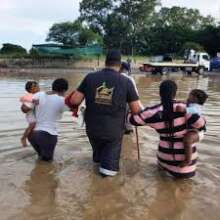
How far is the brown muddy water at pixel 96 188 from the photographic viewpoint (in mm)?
6113

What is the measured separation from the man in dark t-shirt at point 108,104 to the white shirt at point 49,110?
24.4 inches

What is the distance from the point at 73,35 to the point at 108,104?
196 ft

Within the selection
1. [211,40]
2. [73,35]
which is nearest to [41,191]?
[73,35]

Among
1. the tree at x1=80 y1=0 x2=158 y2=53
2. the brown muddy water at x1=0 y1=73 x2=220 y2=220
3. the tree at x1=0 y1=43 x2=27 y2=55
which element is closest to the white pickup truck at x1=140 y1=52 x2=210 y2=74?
the tree at x1=0 y1=43 x2=27 y2=55

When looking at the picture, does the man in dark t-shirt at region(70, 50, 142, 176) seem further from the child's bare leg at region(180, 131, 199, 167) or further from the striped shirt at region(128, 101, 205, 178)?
the child's bare leg at region(180, 131, 199, 167)

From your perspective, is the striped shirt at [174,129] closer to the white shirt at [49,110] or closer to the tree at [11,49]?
the white shirt at [49,110]

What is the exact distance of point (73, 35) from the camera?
6600 centimetres

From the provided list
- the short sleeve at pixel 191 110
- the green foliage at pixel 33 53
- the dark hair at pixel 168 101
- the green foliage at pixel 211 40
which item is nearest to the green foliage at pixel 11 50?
the green foliage at pixel 33 53

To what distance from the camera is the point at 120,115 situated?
24.0 ft

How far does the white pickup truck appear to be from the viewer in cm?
4519

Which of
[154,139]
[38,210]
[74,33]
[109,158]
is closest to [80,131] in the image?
[154,139]

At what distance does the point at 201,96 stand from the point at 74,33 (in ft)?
196

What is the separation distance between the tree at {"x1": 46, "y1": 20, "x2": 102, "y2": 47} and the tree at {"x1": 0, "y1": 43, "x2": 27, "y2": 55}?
600 cm

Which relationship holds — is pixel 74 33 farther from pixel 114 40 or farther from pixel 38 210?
pixel 38 210
